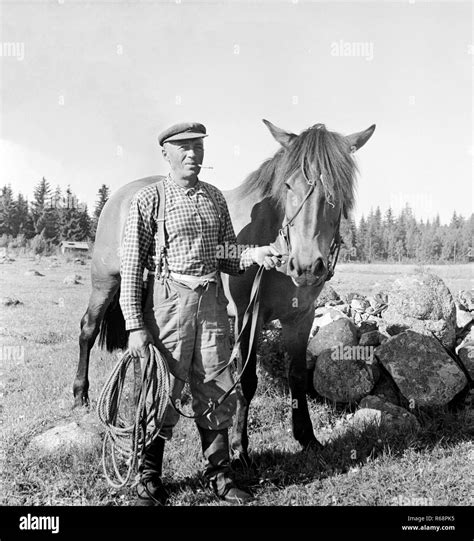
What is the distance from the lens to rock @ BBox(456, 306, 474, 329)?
6512 mm

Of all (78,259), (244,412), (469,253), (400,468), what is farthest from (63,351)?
(469,253)

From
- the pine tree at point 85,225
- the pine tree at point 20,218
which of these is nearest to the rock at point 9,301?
the pine tree at point 85,225

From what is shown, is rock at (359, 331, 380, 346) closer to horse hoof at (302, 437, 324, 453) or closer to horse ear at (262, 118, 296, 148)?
horse hoof at (302, 437, 324, 453)

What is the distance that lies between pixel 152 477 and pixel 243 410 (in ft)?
3.86

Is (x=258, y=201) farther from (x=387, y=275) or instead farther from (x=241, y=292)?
(x=387, y=275)

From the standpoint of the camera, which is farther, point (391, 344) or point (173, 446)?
point (391, 344)

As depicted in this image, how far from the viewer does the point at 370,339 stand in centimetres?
600

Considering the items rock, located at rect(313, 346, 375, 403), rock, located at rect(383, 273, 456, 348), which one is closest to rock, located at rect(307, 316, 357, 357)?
rock, located at rect(313, 346, 375, 403)

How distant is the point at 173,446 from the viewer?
4.43 meters

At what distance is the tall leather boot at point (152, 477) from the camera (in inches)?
135

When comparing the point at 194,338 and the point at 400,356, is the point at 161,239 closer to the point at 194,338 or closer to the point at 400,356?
the point at 194,338

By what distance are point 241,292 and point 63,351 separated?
16.4 ft

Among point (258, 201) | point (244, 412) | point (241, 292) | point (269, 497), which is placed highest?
point (258, 201)

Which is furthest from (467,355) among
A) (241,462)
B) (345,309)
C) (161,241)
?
(161,241)
